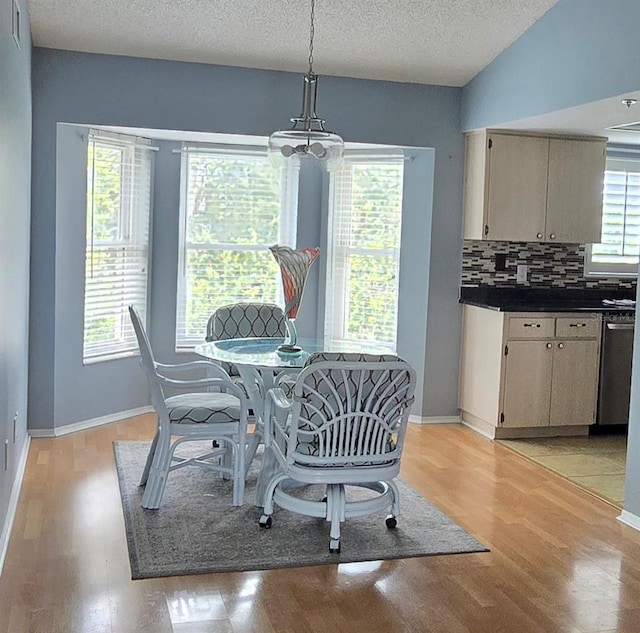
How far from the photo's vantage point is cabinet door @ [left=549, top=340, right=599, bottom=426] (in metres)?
5.62

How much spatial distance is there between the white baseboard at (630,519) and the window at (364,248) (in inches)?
96.9

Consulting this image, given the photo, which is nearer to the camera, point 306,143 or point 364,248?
point 306,143

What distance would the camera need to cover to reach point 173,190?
6113 millimetres

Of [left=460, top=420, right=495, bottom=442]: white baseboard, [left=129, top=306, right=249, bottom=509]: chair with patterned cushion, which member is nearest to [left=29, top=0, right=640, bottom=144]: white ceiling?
[left=129, top=306, right=249, bottom=509]: chair with patterned cushion

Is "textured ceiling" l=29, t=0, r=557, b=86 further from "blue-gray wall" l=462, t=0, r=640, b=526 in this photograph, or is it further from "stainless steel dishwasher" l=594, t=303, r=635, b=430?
"stainless steel dishwasher" l=594, t=303, r=635, b=430

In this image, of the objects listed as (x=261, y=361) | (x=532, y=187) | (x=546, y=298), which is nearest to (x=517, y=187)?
(x=532, y=187)

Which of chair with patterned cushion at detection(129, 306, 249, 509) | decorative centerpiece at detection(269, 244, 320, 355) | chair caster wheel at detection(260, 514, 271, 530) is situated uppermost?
decorative centerpiece at detection(269, 244, 320, 355)

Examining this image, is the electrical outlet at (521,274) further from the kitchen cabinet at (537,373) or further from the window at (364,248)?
the window at (364,248)

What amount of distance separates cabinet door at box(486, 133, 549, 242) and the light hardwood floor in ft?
6.58

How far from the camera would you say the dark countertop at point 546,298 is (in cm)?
564

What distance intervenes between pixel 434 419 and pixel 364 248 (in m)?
1.33

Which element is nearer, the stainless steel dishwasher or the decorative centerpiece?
the decorative centerpiece

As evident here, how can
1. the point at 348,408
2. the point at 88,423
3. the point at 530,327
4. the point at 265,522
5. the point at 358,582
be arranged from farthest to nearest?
1. the point at 88,423
2. the point at 530,327
3. the point at 265,522
4. the point at 348,408
5. the point at 358,582

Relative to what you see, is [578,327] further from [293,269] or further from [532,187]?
[293,269]
